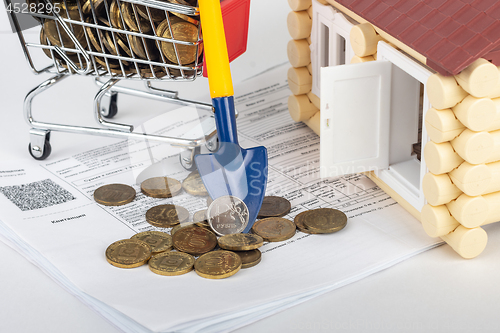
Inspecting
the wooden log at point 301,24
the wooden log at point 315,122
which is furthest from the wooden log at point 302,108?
the wooden log at point 301,24

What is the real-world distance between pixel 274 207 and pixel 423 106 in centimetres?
47

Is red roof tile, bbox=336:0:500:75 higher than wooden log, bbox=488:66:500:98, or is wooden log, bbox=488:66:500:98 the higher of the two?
red roof tile, bbox=336:0:500:75

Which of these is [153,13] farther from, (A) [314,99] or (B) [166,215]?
(A) [314,99]

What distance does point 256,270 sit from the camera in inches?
61.1

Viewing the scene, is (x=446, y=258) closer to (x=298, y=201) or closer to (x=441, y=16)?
(x=298, y=201)

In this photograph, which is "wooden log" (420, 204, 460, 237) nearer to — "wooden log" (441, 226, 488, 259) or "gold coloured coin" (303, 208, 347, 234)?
"wooden log" (441, 226, 488, 259)

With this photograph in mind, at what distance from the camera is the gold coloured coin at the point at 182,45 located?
1.80 meters

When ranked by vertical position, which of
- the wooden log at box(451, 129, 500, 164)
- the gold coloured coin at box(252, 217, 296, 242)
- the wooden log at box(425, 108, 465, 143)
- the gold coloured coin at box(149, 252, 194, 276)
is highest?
the wooden log at box(425, 108, 465, 143)

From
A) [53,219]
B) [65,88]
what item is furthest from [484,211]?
[65,88]

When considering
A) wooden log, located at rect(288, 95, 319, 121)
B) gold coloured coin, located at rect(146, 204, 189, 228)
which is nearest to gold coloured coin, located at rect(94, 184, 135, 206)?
gold coloured coin, located at rect(146, 204, 189, 228)

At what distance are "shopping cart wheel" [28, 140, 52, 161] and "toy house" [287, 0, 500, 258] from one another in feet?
2.92

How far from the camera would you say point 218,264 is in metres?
1.55

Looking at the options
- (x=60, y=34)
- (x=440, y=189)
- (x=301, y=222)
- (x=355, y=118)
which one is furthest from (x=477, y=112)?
(x=60, y=34)

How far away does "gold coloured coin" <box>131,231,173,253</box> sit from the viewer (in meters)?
1.62
